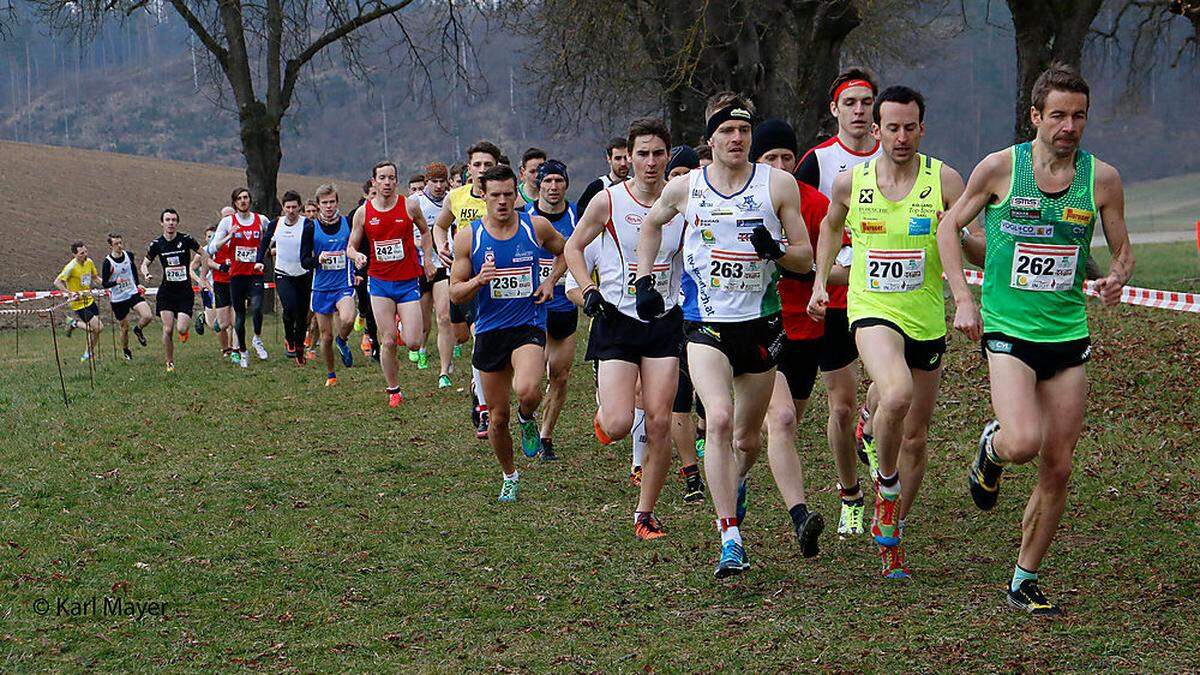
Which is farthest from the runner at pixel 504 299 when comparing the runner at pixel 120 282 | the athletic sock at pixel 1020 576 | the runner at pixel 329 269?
the runner at pixel 120 282

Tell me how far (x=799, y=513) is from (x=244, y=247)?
1262cm

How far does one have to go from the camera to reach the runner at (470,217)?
10094mm

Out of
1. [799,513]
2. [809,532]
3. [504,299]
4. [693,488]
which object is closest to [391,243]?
[504,299]

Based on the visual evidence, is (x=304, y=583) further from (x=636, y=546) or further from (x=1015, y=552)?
(x=1015, y=552)

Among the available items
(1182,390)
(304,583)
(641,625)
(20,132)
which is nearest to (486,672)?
(641,625)

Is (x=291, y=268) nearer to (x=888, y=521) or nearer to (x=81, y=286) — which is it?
(x=81, y=286)

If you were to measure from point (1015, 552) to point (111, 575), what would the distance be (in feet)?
14.3

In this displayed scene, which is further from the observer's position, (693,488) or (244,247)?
(244,247)

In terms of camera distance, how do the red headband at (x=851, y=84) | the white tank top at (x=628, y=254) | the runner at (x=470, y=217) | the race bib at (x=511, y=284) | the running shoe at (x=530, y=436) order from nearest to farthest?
the red headband at (x=851, y=84) < the white tank top at (x=628, y=254) < the race bib at (x=511, y=284) < the running shoe at (x=530, y=436) < the runner at (x=470, y=217)

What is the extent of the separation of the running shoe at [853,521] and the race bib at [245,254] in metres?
12.1

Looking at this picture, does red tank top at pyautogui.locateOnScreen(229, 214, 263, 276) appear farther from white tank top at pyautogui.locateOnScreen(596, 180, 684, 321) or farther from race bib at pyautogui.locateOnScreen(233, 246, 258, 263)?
white tank top at pyautogui.locateOnScreen(596, 180, 684, 321)

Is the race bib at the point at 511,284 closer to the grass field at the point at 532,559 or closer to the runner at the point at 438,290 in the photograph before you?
the grass field at the point at 532,559

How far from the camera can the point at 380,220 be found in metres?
12.7

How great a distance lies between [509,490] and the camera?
27.5 feet
